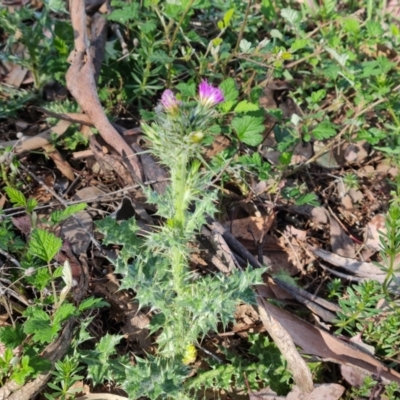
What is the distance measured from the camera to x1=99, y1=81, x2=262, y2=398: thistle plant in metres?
1.69

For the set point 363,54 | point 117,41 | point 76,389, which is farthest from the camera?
point 363,54

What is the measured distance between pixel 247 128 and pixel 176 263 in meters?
1.08

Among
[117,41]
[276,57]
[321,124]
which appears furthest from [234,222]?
[117,41]

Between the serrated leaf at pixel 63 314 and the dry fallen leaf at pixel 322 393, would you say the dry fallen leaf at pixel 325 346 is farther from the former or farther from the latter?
the serrated leaf at pixel 63 314

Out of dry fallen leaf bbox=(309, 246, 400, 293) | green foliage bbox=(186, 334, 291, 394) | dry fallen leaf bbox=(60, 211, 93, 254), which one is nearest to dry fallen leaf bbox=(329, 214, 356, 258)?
dry fallen leaf bbox=(309, 246, 400, 293)

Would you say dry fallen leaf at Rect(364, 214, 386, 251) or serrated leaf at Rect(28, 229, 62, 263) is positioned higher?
serrated leaf at Rect(28, 229, 62, 263)

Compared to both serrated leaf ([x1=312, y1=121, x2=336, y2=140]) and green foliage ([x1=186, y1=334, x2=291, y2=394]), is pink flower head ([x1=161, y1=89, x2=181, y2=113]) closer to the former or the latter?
green foliage ([x1=186, y1=334, x2=291, y2=394])

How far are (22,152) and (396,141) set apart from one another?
7.32ft

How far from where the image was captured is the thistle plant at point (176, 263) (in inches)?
66.5

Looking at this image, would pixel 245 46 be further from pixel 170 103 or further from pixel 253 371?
pixel 253 371

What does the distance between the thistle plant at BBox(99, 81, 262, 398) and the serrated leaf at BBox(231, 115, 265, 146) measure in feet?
2.30

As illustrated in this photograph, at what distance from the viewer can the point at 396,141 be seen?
3307 mm

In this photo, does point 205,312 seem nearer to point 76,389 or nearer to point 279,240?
point 76,389

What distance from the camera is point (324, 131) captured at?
3025 millimetres
